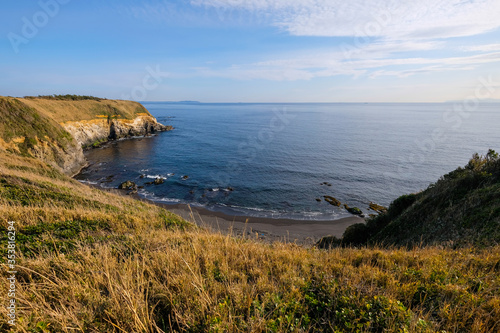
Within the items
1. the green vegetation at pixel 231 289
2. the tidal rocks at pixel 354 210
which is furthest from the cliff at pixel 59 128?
the tidal rocks at pixel 354 210

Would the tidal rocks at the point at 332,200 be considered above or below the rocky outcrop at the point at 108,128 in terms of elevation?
below

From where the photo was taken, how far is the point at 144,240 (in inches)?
256

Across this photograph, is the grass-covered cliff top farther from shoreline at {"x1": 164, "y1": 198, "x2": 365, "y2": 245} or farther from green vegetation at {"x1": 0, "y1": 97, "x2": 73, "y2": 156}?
shoreline at {"x1": 164, "y1": 198, "x2": 365, "y2": 245}

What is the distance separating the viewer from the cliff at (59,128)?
3653 centimetres

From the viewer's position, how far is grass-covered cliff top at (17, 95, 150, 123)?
56844 mm

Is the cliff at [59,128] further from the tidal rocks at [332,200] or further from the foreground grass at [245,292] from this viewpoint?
the tidal rocks at [332,200]

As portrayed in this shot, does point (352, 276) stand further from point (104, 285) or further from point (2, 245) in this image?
point (2, 245)

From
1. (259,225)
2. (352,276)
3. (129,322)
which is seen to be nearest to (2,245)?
(129,322)

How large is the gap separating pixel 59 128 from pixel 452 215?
206 ft

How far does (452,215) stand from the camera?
1159cm

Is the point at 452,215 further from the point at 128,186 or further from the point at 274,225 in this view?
the point at 128,186

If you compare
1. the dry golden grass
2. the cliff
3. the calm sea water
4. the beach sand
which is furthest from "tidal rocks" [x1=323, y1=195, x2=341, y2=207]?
the dry golden grass

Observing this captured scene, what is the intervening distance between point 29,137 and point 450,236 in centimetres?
5502

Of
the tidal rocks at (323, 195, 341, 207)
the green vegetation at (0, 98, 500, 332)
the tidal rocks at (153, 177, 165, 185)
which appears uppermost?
the green vegetation at (0, 98, 500, 332)
